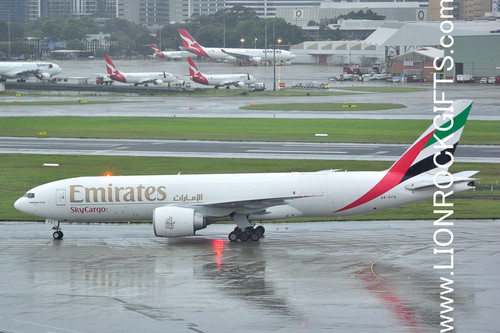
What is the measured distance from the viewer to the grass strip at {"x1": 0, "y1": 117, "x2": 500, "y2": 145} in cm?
9250

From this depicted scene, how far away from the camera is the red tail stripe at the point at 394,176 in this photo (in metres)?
44.7

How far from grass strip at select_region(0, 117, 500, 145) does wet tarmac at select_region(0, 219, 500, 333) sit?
4328 centimetres

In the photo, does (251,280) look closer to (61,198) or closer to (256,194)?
(256,194)

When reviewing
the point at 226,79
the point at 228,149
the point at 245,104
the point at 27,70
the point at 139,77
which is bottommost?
the point at 228,149

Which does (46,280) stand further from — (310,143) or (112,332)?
(310,143)

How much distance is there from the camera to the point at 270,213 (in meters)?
45.5

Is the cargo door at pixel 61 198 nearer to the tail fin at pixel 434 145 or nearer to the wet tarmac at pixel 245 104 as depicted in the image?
the tail fin at pixel 434 145

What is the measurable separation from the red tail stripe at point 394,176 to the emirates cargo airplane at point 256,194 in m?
0.05

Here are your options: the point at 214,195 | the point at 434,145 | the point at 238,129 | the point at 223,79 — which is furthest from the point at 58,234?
the point at 223,79

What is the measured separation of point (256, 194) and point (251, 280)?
9549mm

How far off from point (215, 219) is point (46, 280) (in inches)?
451

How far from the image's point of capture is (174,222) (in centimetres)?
4406

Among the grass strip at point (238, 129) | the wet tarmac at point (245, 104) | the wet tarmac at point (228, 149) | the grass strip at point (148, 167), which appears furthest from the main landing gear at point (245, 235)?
the wet tarmac at point (245, 104)

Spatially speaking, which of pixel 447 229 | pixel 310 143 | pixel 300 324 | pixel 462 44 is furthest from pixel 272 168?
pixel 462 44
